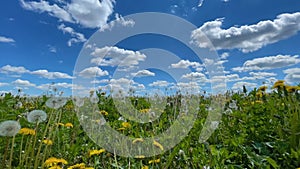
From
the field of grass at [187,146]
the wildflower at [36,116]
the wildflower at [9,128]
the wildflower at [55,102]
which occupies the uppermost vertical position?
the wildflower at [55,102]

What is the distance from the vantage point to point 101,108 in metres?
4.86

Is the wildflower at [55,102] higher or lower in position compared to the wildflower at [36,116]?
higher

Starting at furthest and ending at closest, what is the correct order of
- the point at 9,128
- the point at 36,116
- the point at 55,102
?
the point at 55,102 < the point at 36,116 < the point at 9,128

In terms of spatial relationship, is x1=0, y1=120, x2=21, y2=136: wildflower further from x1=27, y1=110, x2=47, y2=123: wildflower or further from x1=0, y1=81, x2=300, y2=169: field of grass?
x1=27, y1=110, x2=47, y2=123: wildflower

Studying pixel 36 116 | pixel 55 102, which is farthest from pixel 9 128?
pixel 55 102

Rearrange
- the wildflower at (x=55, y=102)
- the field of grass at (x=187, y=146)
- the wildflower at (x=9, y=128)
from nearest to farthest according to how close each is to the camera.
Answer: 1. the wildflower at (x=9, y=128)
2. the field of grass at (x=187, y=146)
3. the wildflower at (x=55, y=102)

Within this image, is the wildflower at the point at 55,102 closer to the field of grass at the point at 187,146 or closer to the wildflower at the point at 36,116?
the field of grass at the point at 187,146

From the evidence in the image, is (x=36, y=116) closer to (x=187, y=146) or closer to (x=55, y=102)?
(x=55, y=102)

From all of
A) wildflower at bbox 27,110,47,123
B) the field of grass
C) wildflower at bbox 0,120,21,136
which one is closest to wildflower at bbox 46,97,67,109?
the field of grass

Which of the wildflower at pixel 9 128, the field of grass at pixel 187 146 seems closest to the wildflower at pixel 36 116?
the field of grass at pixel 187 146

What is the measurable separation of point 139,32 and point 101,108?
69.8 inches

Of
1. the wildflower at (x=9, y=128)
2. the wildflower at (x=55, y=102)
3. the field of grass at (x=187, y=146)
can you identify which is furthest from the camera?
the wildflower at (x=55, y=102)

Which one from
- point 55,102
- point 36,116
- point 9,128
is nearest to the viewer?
point 9,128

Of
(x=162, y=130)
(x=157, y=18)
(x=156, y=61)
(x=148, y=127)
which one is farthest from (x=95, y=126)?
(x=157, y=18)
